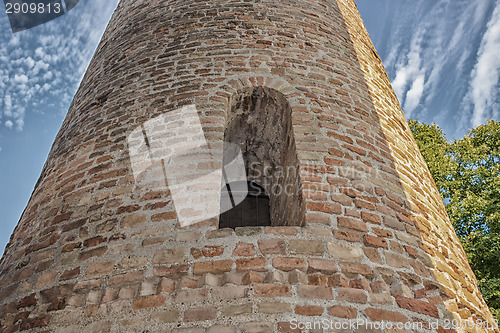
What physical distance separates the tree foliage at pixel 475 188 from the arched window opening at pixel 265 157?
14.5 ft

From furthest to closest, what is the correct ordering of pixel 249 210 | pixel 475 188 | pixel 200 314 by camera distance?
pixel 475 188 < pixel 249 210 < pixel 200 314

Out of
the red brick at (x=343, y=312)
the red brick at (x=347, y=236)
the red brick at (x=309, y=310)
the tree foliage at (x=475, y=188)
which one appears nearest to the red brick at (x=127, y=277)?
the red brick at (x=309, y=310)

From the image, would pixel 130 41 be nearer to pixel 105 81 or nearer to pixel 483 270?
pixel 105 81

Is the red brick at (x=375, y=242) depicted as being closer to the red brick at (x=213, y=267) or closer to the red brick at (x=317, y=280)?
the red brick at (x=317, y=280)

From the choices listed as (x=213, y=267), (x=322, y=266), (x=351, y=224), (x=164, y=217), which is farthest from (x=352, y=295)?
(x=164, y=217)

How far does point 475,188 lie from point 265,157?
255 inches

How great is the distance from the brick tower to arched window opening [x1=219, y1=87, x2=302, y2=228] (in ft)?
0.07

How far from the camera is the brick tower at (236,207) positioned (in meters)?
1.79

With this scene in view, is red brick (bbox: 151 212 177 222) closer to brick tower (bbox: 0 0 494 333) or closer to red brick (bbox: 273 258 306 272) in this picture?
brick tower (bbox: 0 0 494 333)

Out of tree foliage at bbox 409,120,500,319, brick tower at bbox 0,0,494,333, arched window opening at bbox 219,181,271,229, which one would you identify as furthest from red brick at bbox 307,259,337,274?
tree foliage at bbox 409,120,500,319

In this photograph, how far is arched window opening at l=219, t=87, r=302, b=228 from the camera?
109 inches

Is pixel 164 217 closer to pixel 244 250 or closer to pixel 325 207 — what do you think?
pixel 244 250

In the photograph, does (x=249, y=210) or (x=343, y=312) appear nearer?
(x=343, y=312)

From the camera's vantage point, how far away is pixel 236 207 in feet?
13.2
